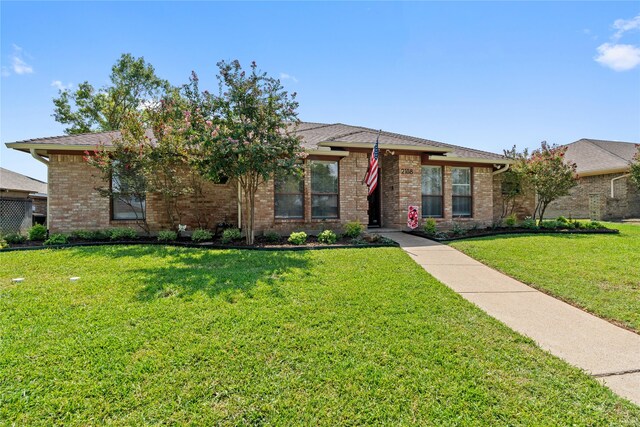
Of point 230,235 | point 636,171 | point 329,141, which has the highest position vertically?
point 329,141

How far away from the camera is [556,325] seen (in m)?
3.87

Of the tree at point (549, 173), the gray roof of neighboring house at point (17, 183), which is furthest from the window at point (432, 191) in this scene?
the gray roof of neighboring house at point (17, 183)

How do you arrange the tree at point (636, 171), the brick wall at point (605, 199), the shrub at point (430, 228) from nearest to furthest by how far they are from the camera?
the shrub at point (430, 228) < the tree at point (636, 171) < the brick wall at point (605, 199)

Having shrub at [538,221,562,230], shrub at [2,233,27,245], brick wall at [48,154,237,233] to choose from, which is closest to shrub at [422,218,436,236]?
shrub at [538,221,562,230]

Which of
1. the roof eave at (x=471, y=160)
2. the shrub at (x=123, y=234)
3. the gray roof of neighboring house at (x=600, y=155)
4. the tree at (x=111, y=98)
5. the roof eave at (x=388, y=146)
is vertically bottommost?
the shrub at (x=123, y=234)

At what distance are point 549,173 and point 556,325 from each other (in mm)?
9932

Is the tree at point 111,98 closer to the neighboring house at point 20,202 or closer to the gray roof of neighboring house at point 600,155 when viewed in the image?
the neighboring house at point 20,202

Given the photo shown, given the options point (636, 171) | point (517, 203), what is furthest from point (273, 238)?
point (636, 171)

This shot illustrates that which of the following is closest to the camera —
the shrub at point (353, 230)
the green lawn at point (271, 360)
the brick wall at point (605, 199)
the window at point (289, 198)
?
the green lawn at point (271, 360)

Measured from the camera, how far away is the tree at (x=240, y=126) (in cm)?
739

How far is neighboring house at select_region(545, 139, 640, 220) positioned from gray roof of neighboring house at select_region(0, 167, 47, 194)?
112 feet

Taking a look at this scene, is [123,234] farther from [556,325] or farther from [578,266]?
[578,266]

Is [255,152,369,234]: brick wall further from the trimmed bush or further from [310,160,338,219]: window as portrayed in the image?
the trimmed bush

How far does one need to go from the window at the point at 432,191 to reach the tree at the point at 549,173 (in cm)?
334
